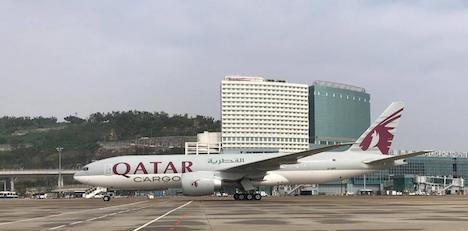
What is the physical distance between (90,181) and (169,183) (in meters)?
6.93

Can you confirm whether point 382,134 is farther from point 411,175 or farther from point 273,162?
point 411,175

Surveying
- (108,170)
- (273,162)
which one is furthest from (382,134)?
(108,170)

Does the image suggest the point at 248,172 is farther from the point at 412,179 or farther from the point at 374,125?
the point at 412,179

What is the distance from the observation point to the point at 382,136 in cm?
4991

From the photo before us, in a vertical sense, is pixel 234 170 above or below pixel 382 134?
below

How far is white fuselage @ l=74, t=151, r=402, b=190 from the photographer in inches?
1809

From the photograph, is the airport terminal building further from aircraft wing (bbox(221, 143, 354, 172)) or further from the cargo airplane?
aircraft wing (bbox(221, 143, 354, 172))

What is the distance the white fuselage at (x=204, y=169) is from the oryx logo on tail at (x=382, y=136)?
1275 millimetres

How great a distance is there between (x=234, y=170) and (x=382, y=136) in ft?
45.8

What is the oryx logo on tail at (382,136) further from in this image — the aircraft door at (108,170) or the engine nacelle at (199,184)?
the aircraft door at (108,170)

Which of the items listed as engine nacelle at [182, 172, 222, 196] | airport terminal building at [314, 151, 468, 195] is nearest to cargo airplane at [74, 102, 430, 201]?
engine nacelle at [182, 172, 222, 196]

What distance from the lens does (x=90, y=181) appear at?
48.8 meters

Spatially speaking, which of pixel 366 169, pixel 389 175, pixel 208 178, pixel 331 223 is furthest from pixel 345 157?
pixel 389 175

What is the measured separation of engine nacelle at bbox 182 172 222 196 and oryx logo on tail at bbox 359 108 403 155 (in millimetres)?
13751
